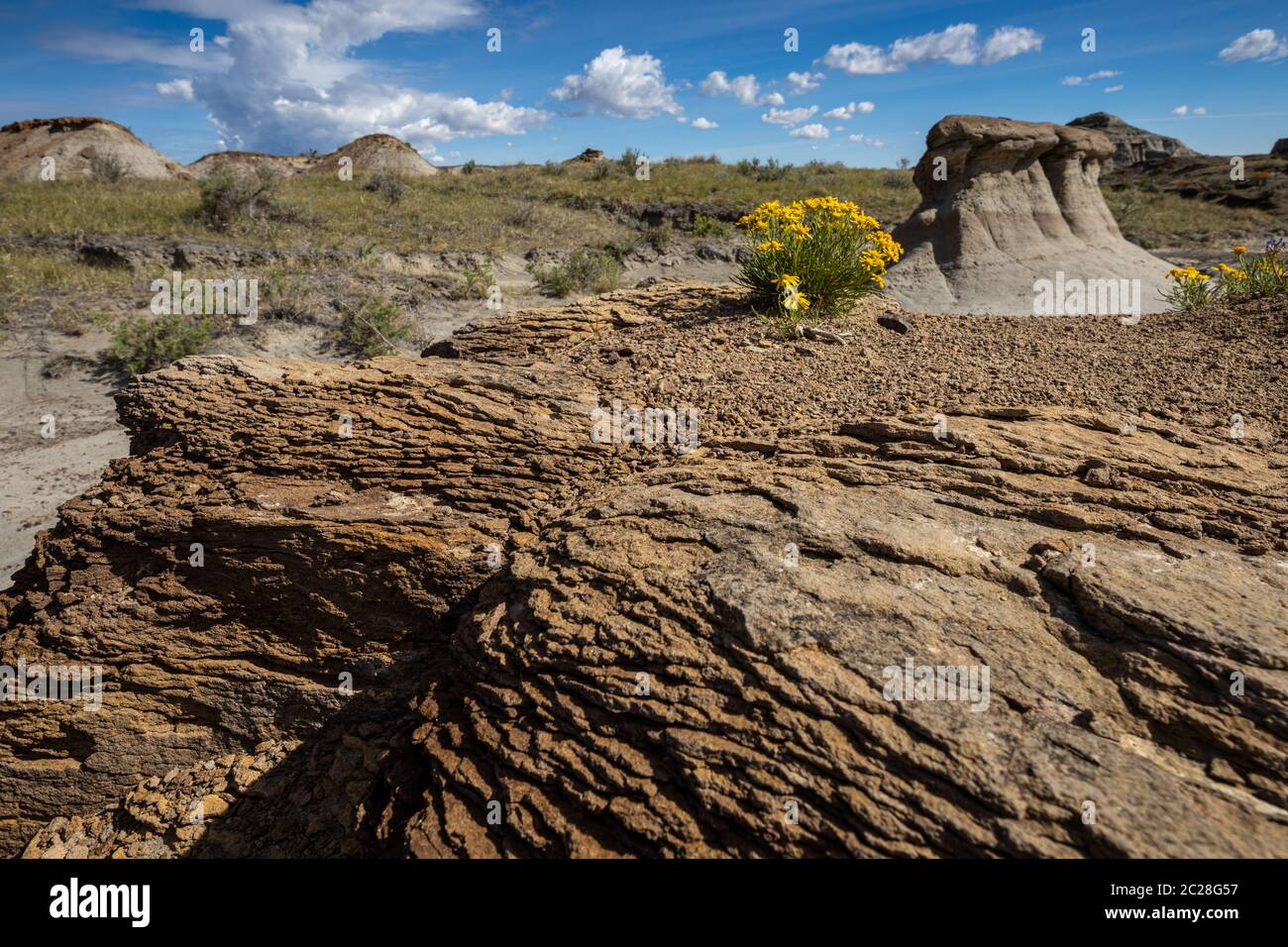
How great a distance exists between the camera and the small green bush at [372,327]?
13.6 m

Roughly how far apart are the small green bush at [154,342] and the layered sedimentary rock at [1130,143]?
54952 mm

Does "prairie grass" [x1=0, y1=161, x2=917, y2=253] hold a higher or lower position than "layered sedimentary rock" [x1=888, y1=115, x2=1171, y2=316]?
higher

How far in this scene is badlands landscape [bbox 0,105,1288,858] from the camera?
2479mm

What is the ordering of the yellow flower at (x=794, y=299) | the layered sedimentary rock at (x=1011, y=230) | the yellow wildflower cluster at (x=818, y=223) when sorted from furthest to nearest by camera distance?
the layered sedimentary rock at (x=1011, y=230) < the yellow wildflower cluster at (x=818, y=223) < the yellow flower at (x=794, y=299)

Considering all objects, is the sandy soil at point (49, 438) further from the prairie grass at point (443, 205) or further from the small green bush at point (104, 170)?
the small green bush at point (104, 170)

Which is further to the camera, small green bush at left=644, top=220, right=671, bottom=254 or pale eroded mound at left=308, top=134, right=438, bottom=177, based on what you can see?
pale eroded mound at left=308, top=134, right=438, bottom=177

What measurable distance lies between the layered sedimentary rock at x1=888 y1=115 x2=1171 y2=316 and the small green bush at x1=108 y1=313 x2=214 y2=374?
1324 centimetres

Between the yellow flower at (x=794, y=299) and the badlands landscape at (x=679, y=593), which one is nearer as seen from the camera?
the badlands landscape at (x=679, y=593)

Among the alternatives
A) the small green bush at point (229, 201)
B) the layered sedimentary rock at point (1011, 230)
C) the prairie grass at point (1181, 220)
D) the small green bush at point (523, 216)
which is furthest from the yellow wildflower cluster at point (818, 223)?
the prairie grass at point (1181, 220)

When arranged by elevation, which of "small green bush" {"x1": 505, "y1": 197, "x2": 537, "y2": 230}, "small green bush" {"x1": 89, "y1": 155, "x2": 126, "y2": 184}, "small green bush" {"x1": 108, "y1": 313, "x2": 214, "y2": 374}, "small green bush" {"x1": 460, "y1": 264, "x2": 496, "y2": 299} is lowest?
"small green bush" {"x1": 108, "y1": 313, "x2": 214, "y2": 374}

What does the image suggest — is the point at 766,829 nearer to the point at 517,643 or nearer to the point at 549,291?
the point at 517,643

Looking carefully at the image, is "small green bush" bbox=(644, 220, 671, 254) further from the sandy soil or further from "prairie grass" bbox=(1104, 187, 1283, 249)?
"prairie grass" bbox=(1104, 187, 1283, 249)

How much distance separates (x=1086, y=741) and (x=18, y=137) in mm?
47581

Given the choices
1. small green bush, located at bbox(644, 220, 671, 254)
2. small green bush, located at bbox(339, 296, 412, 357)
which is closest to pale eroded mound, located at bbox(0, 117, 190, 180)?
small green bush, located at bbox(644, 220, 671, 254)
